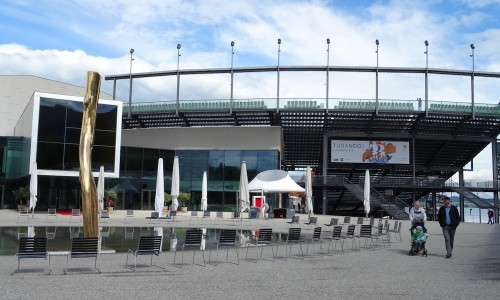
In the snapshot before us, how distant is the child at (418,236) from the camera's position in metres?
14.5

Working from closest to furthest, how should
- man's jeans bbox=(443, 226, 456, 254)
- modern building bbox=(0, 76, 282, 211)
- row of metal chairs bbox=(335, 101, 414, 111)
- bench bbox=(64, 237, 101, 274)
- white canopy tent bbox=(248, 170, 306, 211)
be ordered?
bench bbox=(64, 237, 101, 274) < man's jeans bbox=(443, 226, 456, 254) < white canopy tent bbox=(248, 170, 306, 211) < modern building bbox=(0, 76, 282, 211) < row of metal chairs bbox=(335, 101, 414, 111)

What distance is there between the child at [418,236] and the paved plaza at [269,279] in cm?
51

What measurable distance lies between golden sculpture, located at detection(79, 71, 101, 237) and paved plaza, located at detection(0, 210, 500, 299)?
1.09 meters

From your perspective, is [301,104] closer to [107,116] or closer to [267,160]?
[267,160]

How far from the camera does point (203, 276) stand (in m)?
10.4

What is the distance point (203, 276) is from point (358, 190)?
39.1 meters

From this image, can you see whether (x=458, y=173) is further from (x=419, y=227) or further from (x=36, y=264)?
(x=36, y=264)

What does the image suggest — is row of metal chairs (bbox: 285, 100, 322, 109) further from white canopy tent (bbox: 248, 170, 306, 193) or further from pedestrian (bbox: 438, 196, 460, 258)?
pedestrian (bbox: 438, 196, 460, 258)

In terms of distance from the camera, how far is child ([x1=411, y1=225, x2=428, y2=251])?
14547mm

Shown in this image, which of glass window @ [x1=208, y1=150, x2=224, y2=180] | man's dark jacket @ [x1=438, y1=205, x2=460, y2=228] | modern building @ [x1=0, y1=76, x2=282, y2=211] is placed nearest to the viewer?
man's dark jacket @ [x1=438, y1=205, x2=460, y2=228]

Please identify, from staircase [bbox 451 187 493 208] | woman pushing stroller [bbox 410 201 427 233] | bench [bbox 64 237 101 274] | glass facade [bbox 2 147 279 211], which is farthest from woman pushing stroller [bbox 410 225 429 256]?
staircase [bbox 451 187 493 208]

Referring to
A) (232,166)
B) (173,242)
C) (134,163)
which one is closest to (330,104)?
(232,166)

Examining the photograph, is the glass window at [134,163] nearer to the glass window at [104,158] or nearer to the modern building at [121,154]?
the modern building at [121,154]

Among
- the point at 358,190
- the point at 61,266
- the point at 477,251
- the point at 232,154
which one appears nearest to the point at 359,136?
the point at 358,190
